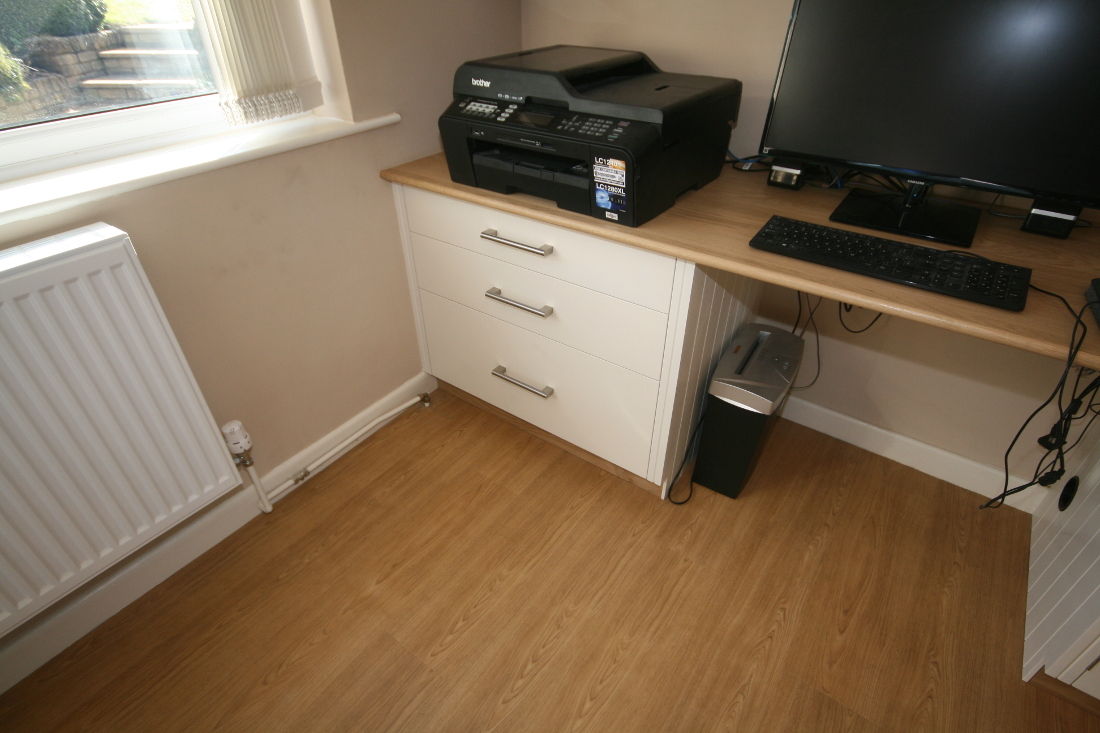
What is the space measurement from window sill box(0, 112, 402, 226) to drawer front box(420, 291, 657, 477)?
538 mm

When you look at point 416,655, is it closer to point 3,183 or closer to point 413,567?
point 413,567

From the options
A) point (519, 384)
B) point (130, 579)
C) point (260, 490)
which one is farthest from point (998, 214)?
point (130, 579)

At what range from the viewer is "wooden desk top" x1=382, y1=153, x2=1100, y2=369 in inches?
33.9

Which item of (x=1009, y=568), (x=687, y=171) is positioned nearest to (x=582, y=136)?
(x=687, y=171)

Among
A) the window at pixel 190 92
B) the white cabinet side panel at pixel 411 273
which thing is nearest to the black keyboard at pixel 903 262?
the white cabinet side panel at pixel 411 273

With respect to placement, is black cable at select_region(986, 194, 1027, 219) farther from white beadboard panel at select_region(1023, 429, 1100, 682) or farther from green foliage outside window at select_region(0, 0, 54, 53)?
green foliage outside window at select_region(0, 0, 54, 53)

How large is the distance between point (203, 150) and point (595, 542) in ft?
4.23

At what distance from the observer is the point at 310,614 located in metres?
1.30

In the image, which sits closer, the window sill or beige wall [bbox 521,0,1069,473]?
the window sill

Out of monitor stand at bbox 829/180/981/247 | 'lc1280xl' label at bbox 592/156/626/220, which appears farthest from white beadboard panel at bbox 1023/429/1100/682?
'lc1280xl' label at bbox 592/156/626/220

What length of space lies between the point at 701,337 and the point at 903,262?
17.3 inches

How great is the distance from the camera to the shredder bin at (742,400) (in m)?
1.36

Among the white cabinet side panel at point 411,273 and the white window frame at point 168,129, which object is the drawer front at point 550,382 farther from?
the white window frame at point 168,129

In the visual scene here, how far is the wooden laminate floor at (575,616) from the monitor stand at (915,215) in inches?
30.9
